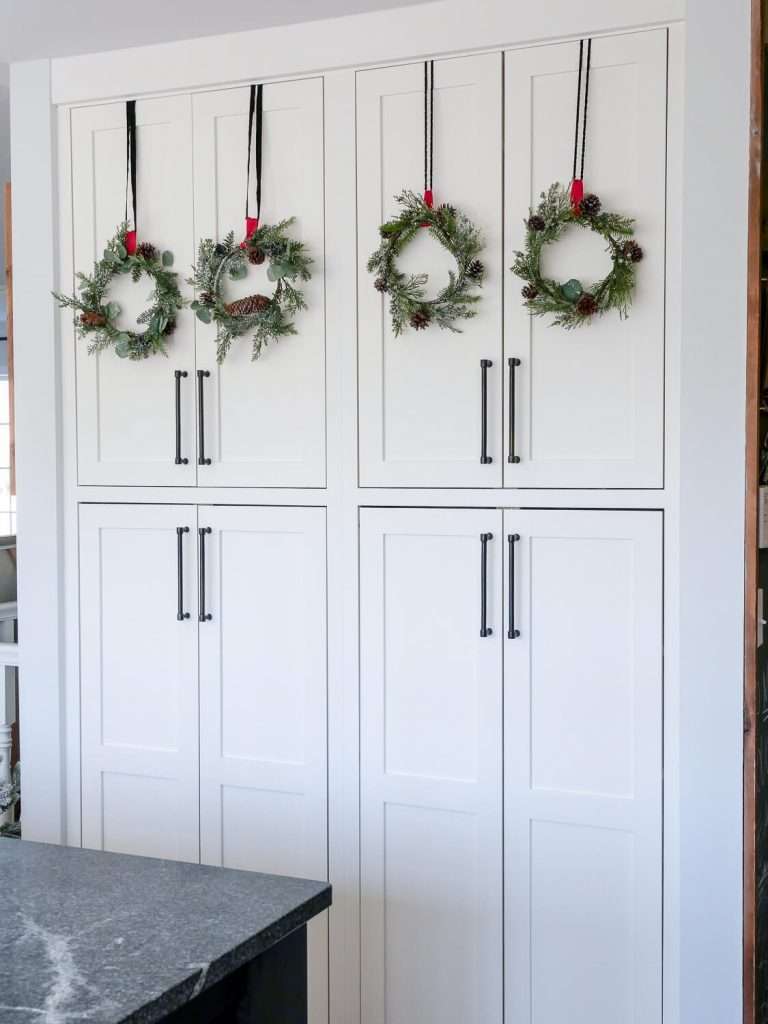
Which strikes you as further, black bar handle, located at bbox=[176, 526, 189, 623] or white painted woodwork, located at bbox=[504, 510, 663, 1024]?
black bar handle, located at bbox=[176, 526, 189, 623]

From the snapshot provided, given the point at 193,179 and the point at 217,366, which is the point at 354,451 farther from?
the point at 193,179

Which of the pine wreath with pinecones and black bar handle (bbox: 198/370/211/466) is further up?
the pine wreath with pinecones

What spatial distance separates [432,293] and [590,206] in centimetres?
41

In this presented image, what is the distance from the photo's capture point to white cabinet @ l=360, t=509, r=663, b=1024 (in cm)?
242

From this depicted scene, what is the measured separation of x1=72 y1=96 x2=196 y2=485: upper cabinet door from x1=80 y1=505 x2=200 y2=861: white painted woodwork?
5.2 inches

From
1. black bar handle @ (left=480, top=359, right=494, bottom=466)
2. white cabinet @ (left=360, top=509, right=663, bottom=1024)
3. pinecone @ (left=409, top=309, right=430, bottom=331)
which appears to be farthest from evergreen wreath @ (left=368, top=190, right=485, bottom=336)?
white cabinet @ (left=360, top=509, right=663, bottom=1024)

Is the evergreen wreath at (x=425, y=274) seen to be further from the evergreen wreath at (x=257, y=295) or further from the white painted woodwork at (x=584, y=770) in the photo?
the white painted woodwork at (x=584, y=770)

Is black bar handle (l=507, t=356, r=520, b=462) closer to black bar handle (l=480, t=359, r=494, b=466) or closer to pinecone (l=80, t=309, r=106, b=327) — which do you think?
black bar handle (l=480, t=359, r=494, b=466)

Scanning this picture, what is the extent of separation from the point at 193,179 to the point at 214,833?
1667mm

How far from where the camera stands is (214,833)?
280cm

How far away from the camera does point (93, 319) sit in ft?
9.32

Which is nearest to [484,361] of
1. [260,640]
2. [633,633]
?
[633,633]

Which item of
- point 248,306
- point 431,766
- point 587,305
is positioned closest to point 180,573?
point 248,306

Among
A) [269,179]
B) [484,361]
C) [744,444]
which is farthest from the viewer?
[269,179]
